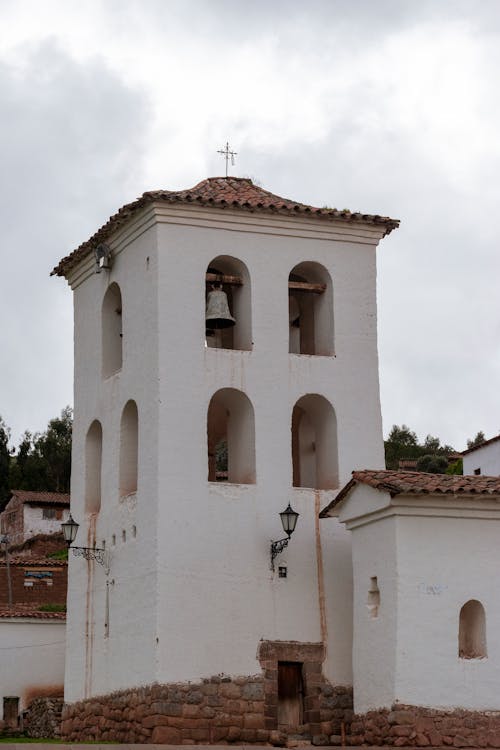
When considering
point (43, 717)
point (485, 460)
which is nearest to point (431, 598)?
point (43, 717)

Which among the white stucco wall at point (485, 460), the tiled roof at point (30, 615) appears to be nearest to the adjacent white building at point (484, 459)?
the white stucco wall at point (485, 460)

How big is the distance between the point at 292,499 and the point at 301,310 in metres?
4.40

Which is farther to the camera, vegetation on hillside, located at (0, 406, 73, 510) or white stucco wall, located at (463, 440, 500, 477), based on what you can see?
vegetation on hillside, located at (0, 406, 73, 510)

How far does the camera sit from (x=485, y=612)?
23281mm

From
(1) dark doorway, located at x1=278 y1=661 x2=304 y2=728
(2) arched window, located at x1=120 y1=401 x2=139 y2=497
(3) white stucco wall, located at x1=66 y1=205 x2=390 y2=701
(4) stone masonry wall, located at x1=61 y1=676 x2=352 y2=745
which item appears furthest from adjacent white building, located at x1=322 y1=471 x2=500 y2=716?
(2) arched window, located at x1=120 y1=401 x2=139 y2=497

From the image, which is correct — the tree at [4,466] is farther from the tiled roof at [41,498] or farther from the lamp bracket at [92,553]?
the lamp bracket at [92,553]

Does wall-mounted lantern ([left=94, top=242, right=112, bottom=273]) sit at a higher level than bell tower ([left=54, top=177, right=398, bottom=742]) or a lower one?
higher

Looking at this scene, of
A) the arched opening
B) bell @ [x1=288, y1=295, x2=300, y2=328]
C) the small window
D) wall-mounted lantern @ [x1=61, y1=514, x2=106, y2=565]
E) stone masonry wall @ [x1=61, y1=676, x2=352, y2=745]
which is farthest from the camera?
bell @ [x1=288, y1=295, x2=300, y2=328]

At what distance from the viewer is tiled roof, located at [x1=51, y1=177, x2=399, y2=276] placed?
26469mm

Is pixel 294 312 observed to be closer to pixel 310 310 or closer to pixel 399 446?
pixel 310 310

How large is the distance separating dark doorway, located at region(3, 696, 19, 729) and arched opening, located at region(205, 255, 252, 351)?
10.8 m

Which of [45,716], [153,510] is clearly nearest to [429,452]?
[45,716]

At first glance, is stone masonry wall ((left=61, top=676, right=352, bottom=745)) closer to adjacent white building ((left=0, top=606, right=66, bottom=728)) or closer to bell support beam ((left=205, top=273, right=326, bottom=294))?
bell support beam ((left=205, top=273, right=326, bottom=294))

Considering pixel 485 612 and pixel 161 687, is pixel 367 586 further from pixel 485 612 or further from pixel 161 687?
pixel 161 687
